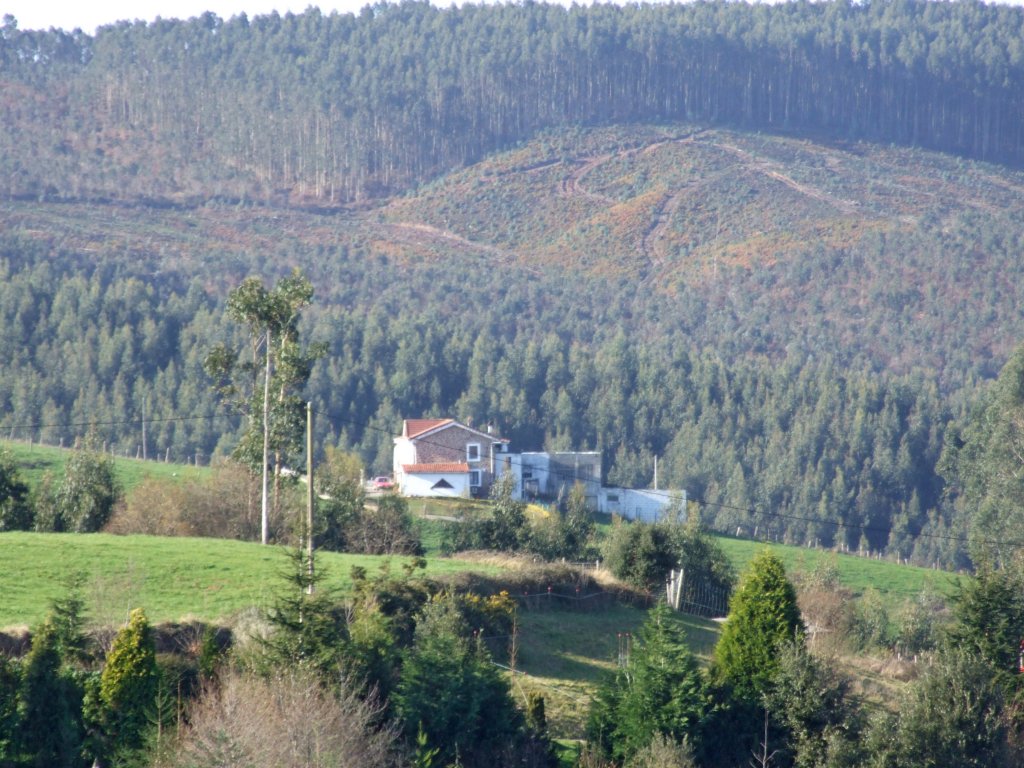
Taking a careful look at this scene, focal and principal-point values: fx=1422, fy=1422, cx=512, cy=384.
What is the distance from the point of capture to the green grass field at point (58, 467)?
54.7m

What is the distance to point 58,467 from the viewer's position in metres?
56.3

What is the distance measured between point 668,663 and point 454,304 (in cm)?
10855

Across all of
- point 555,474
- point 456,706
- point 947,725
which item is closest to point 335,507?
point 456,706

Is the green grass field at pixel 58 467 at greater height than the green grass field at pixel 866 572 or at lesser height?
greater

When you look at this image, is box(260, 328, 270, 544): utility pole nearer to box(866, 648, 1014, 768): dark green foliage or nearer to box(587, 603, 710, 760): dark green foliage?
box(587, 603, 710, 760): dark green foliage

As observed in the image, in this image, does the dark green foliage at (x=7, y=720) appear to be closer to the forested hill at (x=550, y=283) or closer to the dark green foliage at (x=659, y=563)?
the dark green foliage at (x=659, y=563)

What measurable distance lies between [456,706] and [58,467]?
35355mm

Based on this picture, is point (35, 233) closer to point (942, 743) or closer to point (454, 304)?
point (454, 304)

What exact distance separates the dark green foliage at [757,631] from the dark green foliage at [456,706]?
5414 mm

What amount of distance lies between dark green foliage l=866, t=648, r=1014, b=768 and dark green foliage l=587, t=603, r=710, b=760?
11.5 feet

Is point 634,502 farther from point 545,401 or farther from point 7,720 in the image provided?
point 7,720

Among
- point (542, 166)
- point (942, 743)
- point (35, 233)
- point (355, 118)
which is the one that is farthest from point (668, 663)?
point (355, 118)

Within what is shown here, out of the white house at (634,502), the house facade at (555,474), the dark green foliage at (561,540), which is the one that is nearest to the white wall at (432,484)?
the house facade at (555,474)

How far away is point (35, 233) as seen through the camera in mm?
134625
